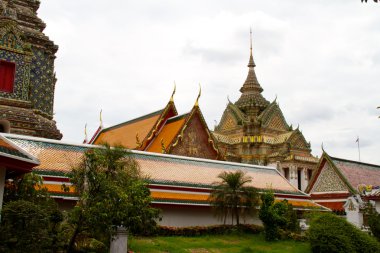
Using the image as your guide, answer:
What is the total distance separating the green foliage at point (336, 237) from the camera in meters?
13.2

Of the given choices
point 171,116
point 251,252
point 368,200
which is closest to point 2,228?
point 251,252

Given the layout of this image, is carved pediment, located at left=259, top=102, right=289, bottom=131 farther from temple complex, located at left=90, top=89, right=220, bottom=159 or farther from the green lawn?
the green lawn

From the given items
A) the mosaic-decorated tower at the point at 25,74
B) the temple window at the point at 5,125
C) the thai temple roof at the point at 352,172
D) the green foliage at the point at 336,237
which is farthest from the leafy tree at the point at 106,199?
the thai temple roof at the point at 352,172

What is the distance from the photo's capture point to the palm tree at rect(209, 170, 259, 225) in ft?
50.9

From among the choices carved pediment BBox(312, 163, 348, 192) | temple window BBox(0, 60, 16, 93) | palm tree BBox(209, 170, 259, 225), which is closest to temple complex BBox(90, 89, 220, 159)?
palm tree BBox(209, 170, 259, 225)

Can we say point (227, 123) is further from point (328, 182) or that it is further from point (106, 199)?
point (106, 199)

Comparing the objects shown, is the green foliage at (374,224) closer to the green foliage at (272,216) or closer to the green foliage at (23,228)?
the green foliage at (272,216)

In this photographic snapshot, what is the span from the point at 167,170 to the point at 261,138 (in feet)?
87.5

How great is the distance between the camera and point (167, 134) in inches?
824

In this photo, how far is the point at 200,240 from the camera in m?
14.2

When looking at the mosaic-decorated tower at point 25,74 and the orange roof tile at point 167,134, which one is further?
the orange roof tile at point 167,134

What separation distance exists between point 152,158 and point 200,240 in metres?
4.00

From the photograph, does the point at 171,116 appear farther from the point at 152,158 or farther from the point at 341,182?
the point at 341,182

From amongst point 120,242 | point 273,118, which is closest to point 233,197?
point 120,242
